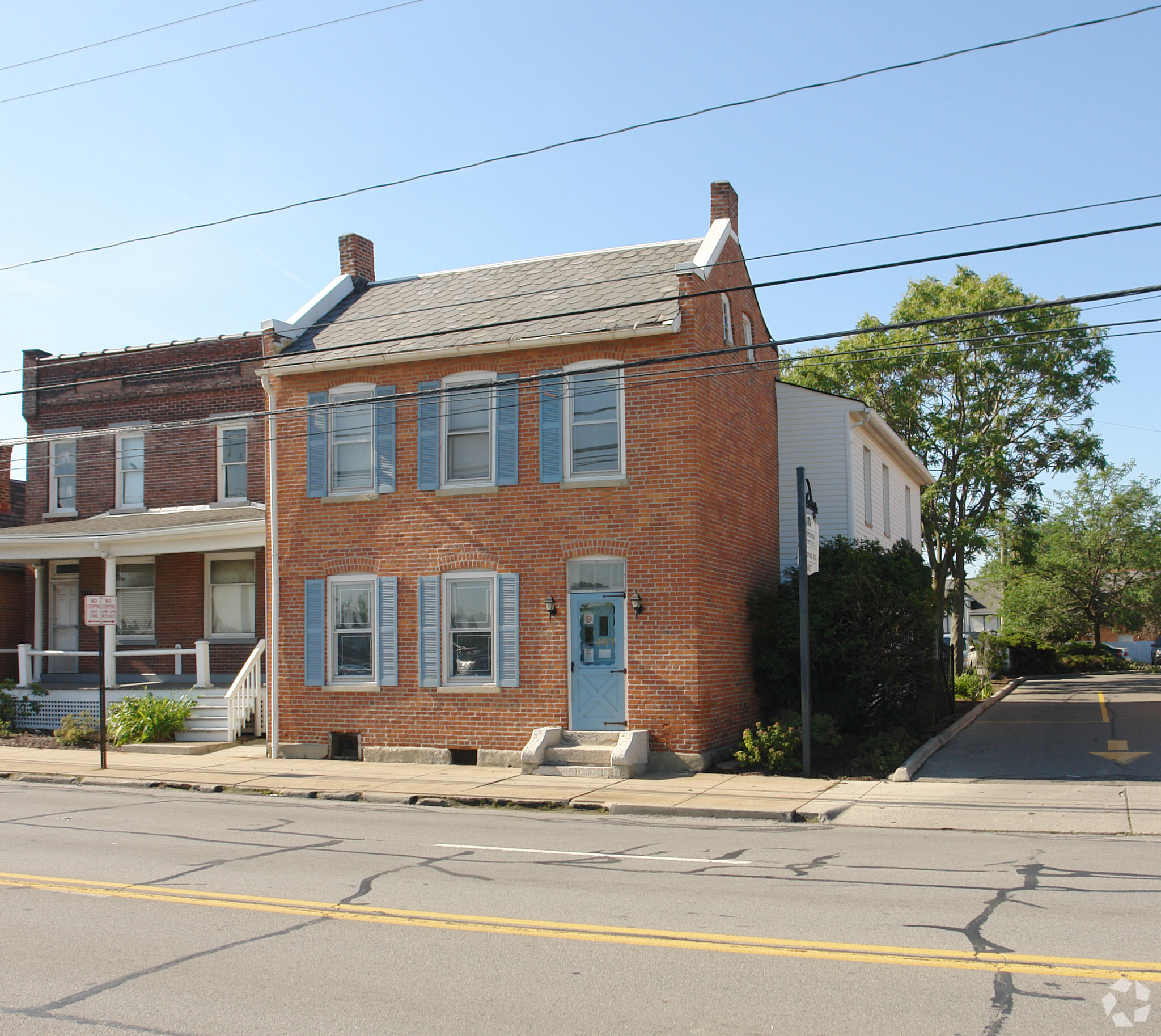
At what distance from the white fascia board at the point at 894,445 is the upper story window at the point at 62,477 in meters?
17.2

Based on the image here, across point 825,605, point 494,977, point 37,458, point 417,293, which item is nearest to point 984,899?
point 494,977

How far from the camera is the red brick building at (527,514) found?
52.0ft

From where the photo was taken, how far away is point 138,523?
21.7m

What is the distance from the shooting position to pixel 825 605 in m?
16.7

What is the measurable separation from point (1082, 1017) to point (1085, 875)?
3.77m

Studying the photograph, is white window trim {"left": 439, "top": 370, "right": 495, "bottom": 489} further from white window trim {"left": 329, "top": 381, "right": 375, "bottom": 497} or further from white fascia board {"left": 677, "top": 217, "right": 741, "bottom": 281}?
white fascia board {"left": 677, "top": 217, "right": 741, "bottom": 281}

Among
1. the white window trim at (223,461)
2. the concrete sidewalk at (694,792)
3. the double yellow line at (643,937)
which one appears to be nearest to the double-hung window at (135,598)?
the white window trim at (223,461)

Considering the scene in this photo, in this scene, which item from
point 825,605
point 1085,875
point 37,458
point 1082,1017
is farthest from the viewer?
point 37,458

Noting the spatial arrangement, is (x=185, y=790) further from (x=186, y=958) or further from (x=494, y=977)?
(x=494, y=977)

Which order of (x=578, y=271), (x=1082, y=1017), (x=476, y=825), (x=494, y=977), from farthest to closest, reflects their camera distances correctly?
(x=578, y=271) < (x=476, y=825) < (x=494, y=977) < (x=1082, y=1017)

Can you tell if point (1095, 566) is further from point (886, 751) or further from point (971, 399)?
point (886, 751)

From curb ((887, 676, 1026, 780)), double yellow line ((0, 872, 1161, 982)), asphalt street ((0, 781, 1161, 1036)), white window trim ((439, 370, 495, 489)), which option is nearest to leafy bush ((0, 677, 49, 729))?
white window trim ((439, 370, 495, 489))

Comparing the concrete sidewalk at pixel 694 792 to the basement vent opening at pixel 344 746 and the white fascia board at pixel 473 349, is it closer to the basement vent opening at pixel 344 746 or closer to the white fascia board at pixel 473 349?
the basement vent opening at pixel 344 746

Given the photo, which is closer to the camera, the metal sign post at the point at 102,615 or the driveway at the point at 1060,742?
Answer: the driveway at the point at 1060,742
